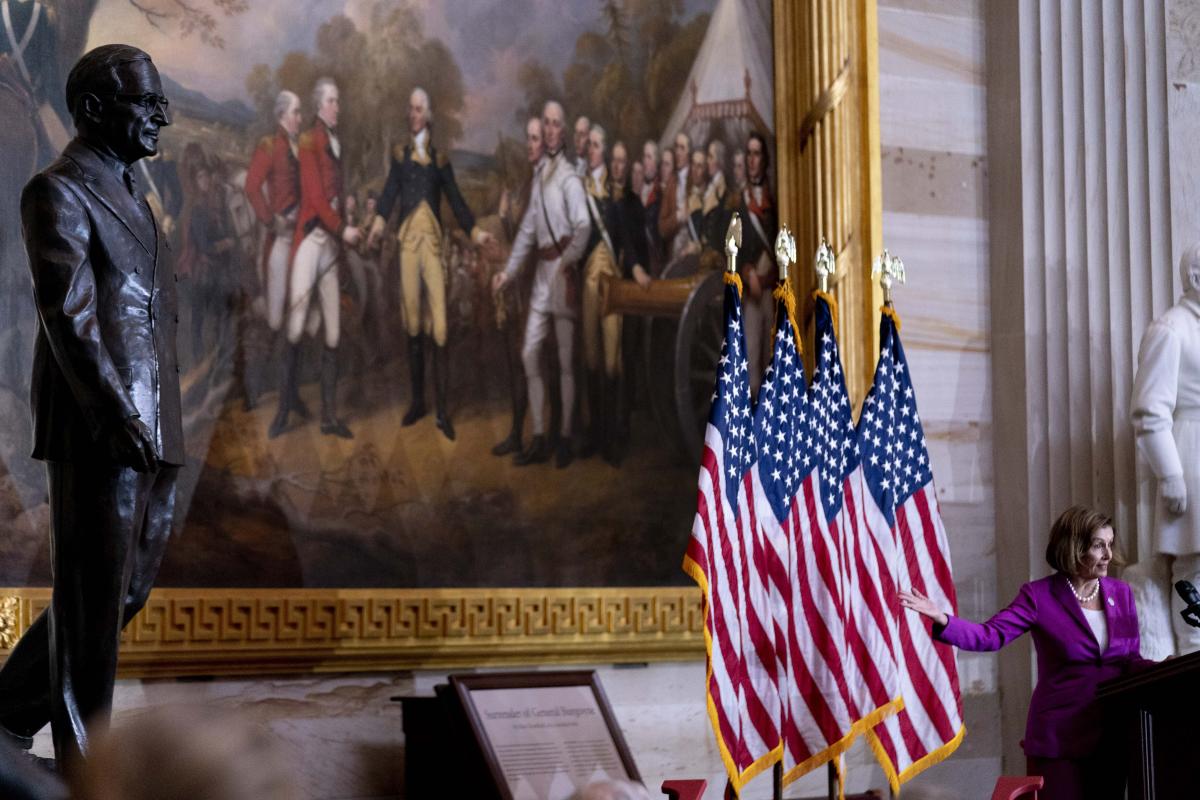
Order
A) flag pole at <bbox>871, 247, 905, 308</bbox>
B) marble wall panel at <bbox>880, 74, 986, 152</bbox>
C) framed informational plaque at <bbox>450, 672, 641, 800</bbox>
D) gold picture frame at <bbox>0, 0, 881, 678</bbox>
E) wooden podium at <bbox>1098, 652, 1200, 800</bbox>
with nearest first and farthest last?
wooden podium at <bbox>1098, 652, 1200, 800</bbox>
framed informational plaque at <bbox>450, 672, 641, 800</bbox>
gold picture frame at <bbox>0, 0, 881, 678</bbox>
flag pole at <bbox>871, 247, 905, 308</bbox>
marble wall panel at <bbox>880, 74, 986, 152</bbox>

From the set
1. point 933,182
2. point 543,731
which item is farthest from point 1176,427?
point 543,731

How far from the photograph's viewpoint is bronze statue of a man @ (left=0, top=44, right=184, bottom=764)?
546cm

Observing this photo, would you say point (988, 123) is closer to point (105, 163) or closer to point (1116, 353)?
point (1116, 353)

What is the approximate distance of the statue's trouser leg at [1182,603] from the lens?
796cm

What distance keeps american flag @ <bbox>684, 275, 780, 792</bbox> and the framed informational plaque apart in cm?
59

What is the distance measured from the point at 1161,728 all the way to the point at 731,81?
386cm

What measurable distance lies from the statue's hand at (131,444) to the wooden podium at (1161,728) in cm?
389

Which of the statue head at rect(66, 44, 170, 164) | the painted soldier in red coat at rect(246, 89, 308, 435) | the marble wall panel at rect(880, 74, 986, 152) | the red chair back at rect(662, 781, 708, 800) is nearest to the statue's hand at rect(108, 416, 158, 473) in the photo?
the statue head at rect(66, 44, 170, 164)

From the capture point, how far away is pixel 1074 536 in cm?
719

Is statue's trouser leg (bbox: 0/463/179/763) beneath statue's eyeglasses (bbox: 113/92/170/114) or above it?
beneath

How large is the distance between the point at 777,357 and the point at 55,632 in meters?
3.27

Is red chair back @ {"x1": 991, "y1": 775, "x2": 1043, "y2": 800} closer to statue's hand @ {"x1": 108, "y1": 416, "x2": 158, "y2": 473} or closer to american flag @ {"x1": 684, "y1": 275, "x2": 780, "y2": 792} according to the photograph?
american flag @ {"x1": 684, "y1": 275, "x2": 780, "y2": 792}

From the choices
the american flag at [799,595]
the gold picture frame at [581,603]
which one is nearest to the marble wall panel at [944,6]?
the gold picture frame at [581,603]

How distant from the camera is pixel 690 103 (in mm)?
8289
